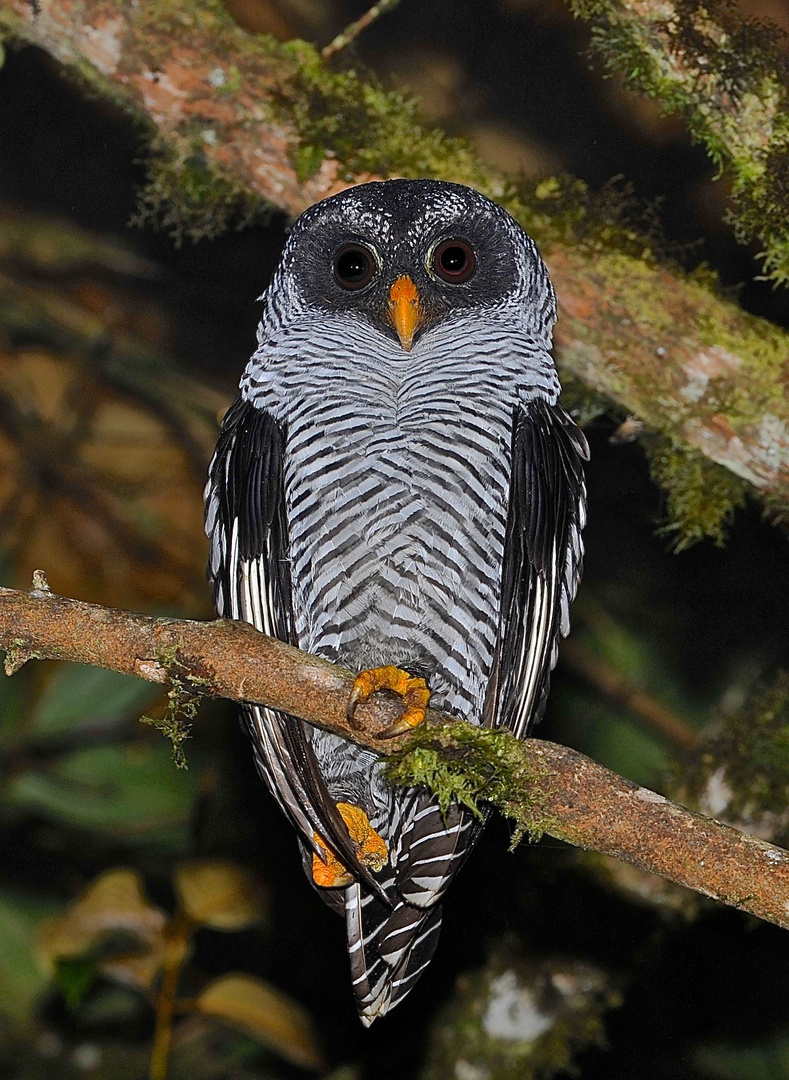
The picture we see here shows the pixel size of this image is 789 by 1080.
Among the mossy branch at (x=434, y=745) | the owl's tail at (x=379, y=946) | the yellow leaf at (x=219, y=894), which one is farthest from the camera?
the yellow leaf at (x=219, y=894)

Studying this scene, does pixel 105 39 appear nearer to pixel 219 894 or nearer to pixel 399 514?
pixel 399 514

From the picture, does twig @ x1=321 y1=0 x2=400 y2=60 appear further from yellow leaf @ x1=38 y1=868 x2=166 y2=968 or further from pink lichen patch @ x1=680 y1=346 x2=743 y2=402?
yellow leaf @ x1=38 y1=868 x2=166 y2=968

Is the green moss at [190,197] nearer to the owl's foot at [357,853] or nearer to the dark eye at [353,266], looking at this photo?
the dark eye at [353,266]

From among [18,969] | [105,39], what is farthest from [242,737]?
[105,39]

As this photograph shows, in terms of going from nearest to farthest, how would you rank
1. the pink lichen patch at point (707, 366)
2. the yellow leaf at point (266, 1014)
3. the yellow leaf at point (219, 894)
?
the pink lichen patch at point (707, 366), the yellow leaf at point (266, 1014), the yellow leaf at point (219, 894)

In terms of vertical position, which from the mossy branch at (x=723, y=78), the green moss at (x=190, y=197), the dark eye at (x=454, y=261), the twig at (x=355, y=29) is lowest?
the green moss at (x=190, y=197)

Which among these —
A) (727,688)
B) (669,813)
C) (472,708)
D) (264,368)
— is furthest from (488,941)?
(264,368)

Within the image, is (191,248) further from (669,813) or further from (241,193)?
(669,813)

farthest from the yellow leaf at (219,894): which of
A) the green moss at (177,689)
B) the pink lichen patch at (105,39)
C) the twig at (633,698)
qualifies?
the pink lichen patch at (105,39)

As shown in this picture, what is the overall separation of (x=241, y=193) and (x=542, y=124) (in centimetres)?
84

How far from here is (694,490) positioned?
289 centimetres

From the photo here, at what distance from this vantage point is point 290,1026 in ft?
9.85

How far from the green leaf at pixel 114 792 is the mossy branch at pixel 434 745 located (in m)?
1.47

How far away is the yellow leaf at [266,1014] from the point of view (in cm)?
298
